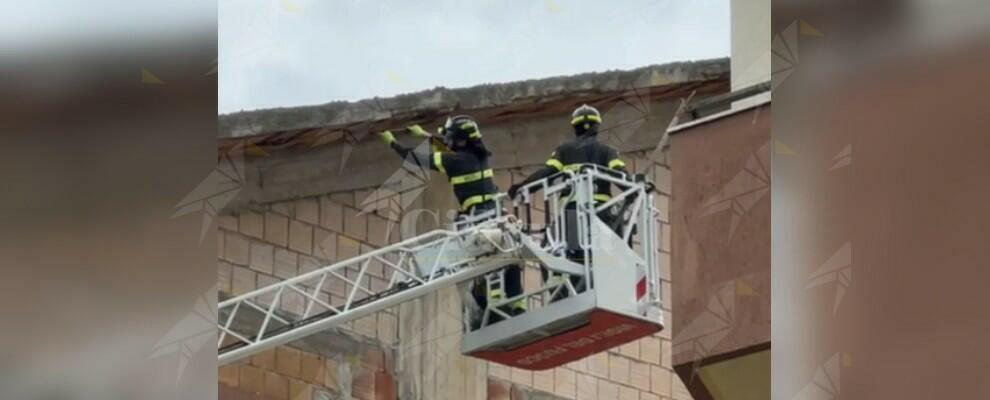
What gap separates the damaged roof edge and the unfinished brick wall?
230 millimetres

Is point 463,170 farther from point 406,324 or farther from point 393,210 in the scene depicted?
point 406,324

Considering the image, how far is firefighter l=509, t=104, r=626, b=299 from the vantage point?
6.54m

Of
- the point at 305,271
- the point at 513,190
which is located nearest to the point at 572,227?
the point at 513,190

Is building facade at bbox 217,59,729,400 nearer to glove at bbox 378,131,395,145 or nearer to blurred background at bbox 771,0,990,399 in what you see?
glove at bbox 378,131,395,145

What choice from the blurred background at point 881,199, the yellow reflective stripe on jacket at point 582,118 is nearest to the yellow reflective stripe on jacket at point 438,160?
the yellow reflective stripe on jacket at point 582,118

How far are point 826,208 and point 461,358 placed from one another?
117cm

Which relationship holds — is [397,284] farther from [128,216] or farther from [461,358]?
[128,216]

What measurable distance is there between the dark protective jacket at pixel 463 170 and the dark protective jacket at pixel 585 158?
0.16m

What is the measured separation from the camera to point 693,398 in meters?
6.67

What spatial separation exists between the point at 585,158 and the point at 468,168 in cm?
38

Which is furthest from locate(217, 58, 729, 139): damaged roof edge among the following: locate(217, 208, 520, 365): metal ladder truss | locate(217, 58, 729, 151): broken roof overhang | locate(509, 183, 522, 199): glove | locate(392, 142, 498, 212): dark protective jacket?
locate(217, 208, 520, 365): metal ladder truss

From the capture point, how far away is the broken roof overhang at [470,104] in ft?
20.5

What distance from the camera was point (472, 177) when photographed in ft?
21.1

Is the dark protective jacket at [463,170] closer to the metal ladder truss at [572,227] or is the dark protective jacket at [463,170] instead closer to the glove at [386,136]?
the glove at [386,136]
